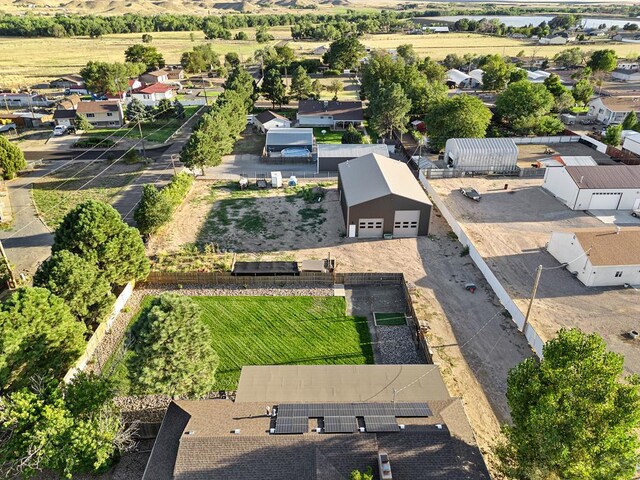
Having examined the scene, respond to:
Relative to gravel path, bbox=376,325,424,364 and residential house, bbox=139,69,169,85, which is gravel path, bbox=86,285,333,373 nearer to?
gravel path, bbox=376,325,424,364

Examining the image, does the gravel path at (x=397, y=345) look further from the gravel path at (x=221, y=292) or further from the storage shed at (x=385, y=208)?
the storage shed at (x=385, y=208)

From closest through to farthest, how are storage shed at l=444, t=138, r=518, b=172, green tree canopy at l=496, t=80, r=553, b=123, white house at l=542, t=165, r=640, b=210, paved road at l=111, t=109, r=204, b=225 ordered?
white house at l=542, t=165, r=640, b=210 → paved road at l=111, t=109, r=204, b=225 → storage shed at l=444, t=138, r=518, b=172 → green tree canopy at l=496, t=80, r=553, b=123

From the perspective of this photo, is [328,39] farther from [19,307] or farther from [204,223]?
[19,307]

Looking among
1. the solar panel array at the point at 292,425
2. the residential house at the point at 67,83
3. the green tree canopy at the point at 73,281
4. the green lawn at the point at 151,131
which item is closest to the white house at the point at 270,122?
the green lawn at the point at 151,131

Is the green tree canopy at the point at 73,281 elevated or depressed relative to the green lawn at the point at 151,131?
elevated

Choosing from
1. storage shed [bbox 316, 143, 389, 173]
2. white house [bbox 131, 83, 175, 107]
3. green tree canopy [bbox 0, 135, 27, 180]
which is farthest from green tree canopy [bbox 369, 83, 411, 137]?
green tree canopy [bbox 0, 135, 27, 180]

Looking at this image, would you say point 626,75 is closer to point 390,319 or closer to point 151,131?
point 151,131
